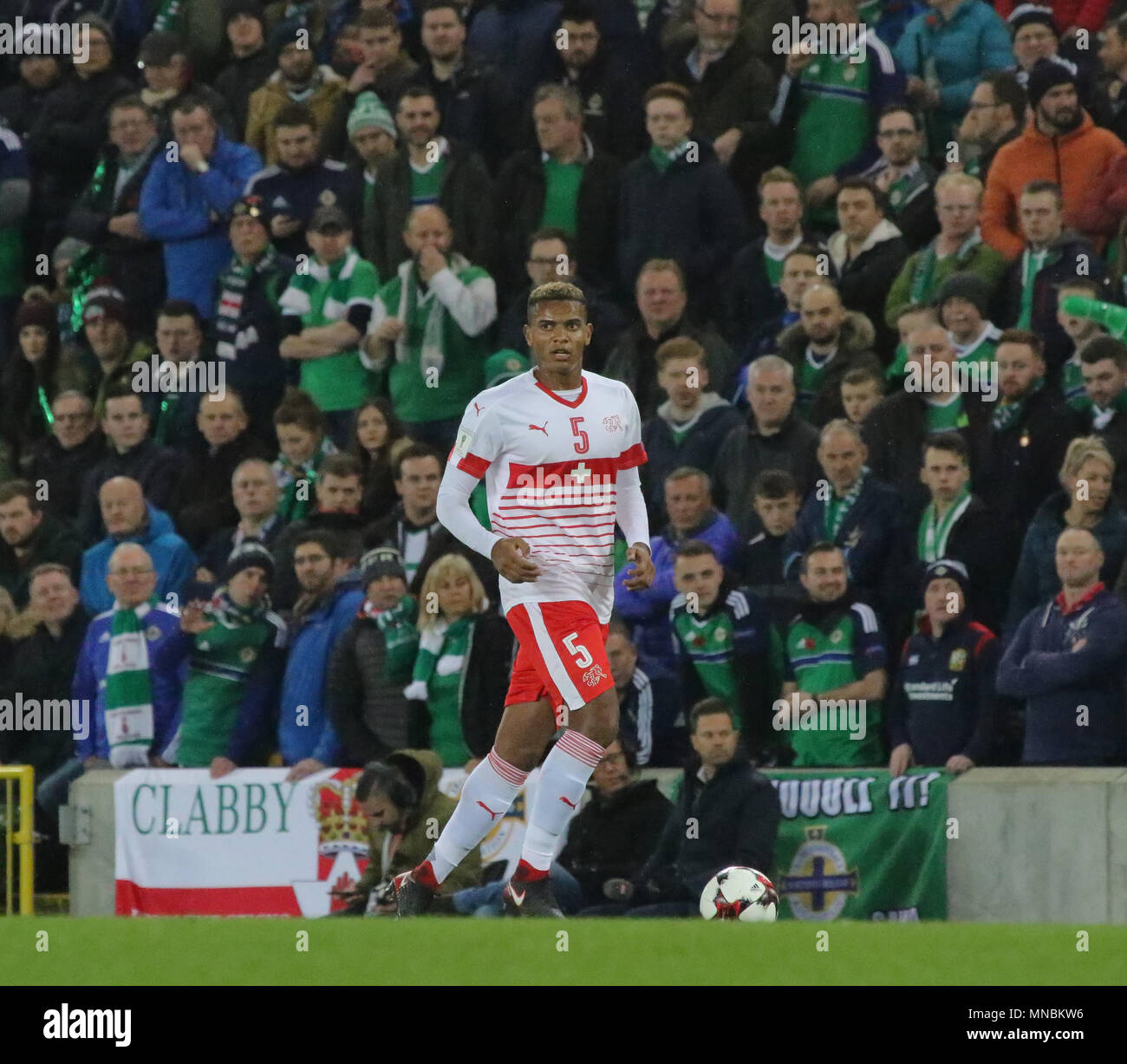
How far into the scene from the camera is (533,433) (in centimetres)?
827

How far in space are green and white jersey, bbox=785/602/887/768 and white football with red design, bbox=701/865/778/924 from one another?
2654 millimetres

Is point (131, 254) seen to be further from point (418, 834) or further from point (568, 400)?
point (568, 400)

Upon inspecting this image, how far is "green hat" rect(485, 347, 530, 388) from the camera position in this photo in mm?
12688

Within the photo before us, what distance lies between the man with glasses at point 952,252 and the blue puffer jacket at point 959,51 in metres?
0.86

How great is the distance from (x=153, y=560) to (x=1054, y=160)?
18.1 feet

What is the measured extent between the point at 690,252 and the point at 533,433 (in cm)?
493

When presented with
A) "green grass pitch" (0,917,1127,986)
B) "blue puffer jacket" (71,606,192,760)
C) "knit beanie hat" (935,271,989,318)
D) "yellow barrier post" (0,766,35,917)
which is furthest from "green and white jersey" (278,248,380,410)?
"green grass pitch" (0,917,1127,986)

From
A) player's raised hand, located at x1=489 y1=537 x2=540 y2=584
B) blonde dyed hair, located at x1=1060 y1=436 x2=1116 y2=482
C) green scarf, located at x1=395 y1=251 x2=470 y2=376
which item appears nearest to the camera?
player's raised hand, located at x1=489 y1=537 x2=540 y2=584

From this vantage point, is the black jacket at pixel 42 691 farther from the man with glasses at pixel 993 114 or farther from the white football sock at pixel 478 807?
the man with glasses at pixel 993 114

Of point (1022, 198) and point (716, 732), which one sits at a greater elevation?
point (1022, 198)

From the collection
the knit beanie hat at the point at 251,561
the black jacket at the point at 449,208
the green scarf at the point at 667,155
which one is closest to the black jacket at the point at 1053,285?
the green scarf at the point at 667,155

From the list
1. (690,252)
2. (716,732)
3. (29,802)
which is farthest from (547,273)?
(29,802)

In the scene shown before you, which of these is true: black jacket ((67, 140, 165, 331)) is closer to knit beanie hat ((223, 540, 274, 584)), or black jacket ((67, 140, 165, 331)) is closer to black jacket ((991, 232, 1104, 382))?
knit beanie hat ((223, 540, 274, 584))

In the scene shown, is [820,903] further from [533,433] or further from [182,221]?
[182,221]
